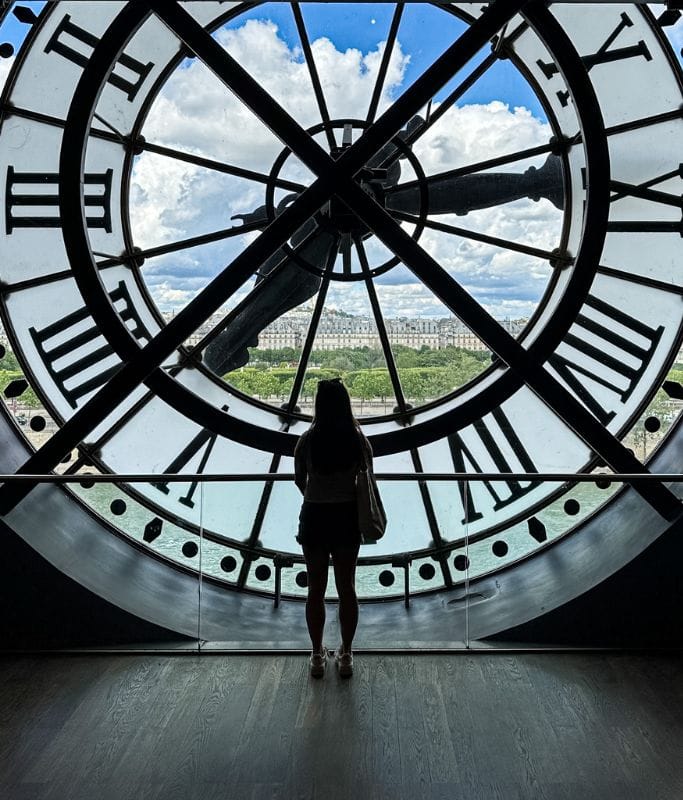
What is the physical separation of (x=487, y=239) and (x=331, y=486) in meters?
1.95

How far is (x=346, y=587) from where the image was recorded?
8.47 feet

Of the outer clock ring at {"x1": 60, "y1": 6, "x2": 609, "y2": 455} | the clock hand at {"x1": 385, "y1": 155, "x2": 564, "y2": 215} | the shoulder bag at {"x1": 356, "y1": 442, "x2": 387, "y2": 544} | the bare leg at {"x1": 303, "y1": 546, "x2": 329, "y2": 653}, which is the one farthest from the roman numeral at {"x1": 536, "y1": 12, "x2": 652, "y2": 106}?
the bare leg at {"x1": 303, "y1": 546, "x2": 329, "y2": 653}

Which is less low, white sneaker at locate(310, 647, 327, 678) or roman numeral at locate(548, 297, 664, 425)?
roman numeral at locate(548, 297, 664, 425)

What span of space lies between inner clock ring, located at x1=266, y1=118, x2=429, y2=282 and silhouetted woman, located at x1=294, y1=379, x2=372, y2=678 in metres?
1.45

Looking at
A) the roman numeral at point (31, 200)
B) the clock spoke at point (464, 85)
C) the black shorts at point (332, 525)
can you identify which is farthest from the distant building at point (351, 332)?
the black shorts at point (332, 525)

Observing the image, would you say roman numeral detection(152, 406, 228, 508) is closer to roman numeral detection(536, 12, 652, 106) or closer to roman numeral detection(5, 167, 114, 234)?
roman numeral detection(5, 167, 114, 234)

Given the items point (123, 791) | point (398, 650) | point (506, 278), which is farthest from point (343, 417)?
point (506, 278)

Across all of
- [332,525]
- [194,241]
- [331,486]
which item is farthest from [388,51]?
[332,525]

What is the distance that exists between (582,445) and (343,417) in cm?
216

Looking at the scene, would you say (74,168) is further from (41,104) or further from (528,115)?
(528,115)

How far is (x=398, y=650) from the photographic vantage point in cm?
280

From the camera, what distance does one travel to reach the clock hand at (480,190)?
3.85 m

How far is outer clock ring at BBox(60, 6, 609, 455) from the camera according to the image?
9.74 feet

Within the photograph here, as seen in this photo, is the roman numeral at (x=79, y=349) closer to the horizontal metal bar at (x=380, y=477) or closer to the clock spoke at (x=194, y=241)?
the clock spoke at (x=194, y=241)
